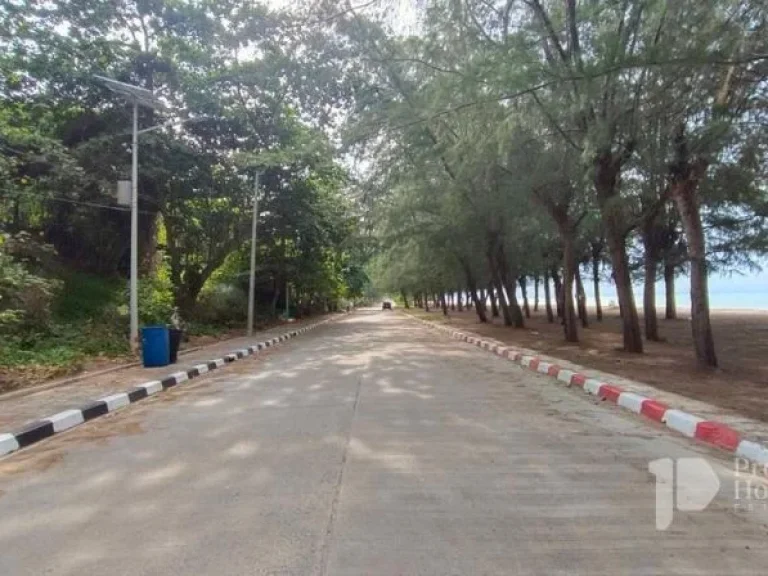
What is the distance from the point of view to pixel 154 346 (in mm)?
14234

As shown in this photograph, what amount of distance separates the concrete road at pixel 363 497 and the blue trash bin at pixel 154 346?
18.0ft

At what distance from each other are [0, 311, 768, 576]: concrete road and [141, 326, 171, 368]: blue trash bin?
5487mm

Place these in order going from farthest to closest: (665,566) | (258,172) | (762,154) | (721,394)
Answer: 1. (258,172)
2. (762,154)
3. (721,394)
4. (665,566)

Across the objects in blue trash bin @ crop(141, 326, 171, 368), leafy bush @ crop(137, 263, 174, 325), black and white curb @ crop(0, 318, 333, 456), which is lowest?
black and white curb @ crop(0, 318, 333, 456)

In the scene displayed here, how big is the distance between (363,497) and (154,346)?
10618 mm

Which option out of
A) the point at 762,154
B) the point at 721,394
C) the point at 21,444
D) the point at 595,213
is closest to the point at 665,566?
the point at 21,444

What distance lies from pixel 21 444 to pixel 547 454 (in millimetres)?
5500

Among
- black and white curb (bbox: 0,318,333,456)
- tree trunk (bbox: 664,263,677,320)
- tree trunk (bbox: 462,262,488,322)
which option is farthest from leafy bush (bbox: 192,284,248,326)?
tree trunk (bbox: 664,263,677,320)

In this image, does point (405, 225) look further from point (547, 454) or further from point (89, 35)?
point (547, 454)

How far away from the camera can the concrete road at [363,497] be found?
371cm

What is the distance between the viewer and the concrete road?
146 inches

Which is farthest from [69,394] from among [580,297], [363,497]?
[580,297]

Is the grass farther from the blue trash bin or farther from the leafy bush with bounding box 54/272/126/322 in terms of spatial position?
the blue trash bin

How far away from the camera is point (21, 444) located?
7125 mm
